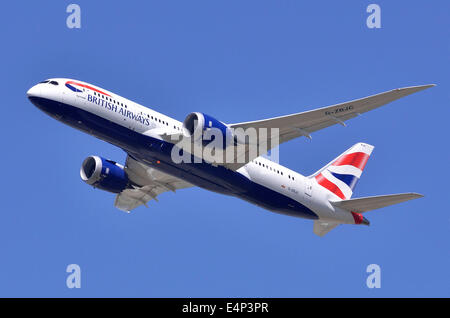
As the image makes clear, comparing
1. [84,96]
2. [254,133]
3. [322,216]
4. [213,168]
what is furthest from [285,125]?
[84,96]

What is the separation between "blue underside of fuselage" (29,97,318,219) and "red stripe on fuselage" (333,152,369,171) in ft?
19.1

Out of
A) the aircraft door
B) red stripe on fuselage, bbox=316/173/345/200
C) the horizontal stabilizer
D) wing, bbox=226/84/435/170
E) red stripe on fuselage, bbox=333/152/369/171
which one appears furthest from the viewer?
red stripe on fuselage, bbox=333/152/369/171

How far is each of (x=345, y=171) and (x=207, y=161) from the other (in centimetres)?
1096

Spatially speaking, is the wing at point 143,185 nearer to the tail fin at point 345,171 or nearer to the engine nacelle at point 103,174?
the engine nacelle at point 103,174

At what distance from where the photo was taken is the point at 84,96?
3891cm

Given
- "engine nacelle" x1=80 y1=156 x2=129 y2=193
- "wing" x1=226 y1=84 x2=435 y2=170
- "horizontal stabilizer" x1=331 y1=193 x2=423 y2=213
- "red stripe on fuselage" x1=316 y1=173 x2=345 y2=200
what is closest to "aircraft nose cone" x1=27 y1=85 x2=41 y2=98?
"engine nacelle" x1=80 y1=156 x2=129 y2=193

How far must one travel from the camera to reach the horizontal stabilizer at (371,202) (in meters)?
40.2

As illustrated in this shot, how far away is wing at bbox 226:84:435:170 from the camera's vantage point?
36.5m

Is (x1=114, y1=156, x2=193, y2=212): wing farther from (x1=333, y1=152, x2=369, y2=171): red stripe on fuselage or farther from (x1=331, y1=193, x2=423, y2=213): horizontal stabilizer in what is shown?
(x1=333, y1=152, x2=369, y2=171): red stripe on fuselage

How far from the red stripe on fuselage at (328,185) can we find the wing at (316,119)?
6039 millimetres

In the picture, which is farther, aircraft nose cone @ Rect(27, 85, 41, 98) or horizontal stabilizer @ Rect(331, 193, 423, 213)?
horizontal stabilizer @ Rect(331, 193, 423, 213)

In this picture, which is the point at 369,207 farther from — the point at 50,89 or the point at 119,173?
the point at 50,89

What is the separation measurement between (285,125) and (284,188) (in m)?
4.81

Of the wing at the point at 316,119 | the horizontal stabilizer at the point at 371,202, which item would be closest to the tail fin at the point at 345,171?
the horizontal stabilizer at the point at 371,202
